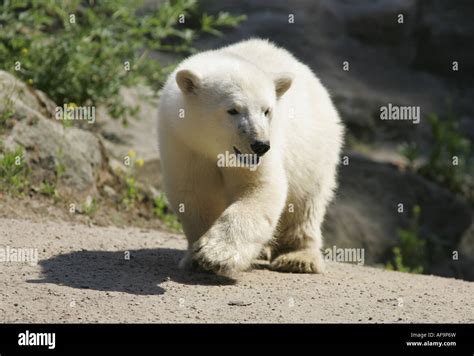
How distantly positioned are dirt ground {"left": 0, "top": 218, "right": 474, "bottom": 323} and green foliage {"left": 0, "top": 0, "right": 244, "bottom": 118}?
226 centimetres

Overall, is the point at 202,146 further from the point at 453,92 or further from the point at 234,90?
the point at 453,92

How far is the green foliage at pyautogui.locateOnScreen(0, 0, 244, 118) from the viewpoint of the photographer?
8.55m

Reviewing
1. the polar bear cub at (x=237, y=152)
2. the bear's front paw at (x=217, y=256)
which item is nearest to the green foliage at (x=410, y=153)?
the polar bear cub at (x=237, y=152)

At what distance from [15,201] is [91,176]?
98cm

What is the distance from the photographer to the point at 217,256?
213 inches

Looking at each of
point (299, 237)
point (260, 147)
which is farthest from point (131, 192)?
point (260, 147)

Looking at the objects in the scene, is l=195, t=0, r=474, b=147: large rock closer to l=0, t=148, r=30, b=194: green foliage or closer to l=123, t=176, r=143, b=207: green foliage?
l=123, t=176, r=143, b=207: green foliage

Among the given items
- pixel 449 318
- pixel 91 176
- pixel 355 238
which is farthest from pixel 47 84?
pixel 449 318

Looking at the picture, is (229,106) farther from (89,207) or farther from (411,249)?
(411,249)

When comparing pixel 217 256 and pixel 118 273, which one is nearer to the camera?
pixel 217 256

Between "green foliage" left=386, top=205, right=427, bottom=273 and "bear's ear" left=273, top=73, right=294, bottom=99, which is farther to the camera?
"green foliage" left=386, top=205, right=427, bottom=273

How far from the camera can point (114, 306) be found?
15.8ft

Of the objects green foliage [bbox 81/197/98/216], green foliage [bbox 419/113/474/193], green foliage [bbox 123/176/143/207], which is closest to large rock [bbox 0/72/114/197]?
green foliage [bbox 81/197/98/216]

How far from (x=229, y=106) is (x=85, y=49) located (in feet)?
12.1
